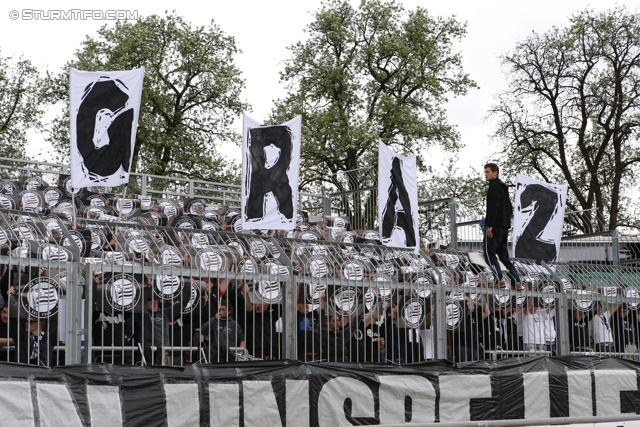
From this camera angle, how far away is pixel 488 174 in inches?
591

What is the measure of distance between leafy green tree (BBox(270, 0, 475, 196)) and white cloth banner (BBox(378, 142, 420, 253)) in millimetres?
23180

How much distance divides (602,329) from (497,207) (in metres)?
2.83

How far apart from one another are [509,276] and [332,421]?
500 centimetres

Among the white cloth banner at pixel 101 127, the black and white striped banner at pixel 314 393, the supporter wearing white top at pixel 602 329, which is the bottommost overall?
the black and white striped banner at pixel 314 393

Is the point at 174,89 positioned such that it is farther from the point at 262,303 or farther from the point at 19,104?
the point at 262,303

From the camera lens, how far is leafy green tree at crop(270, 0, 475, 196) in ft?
131

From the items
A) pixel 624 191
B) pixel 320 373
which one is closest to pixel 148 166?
pixel 624 191

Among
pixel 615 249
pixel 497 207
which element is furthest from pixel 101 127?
pixel 615 249

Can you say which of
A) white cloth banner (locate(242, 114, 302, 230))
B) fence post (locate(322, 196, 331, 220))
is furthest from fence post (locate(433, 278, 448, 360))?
fence post (locate(322, 196, 331, 220))

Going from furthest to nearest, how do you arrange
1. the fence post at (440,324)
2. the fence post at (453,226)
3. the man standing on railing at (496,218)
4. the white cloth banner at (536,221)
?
the fence post at (453,226) < the white cloth banner at (536,221) < the man standing on railing at (496,218) < the fence post at (440,324)

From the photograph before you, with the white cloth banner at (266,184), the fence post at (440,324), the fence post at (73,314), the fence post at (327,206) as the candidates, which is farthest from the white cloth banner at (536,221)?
the fence post at (73,314)

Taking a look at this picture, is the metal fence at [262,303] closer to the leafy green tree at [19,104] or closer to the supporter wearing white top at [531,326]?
the supporter wearing white top at [531,326]

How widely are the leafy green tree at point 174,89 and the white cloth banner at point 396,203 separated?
2447cm

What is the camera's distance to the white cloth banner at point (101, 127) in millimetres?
12523
